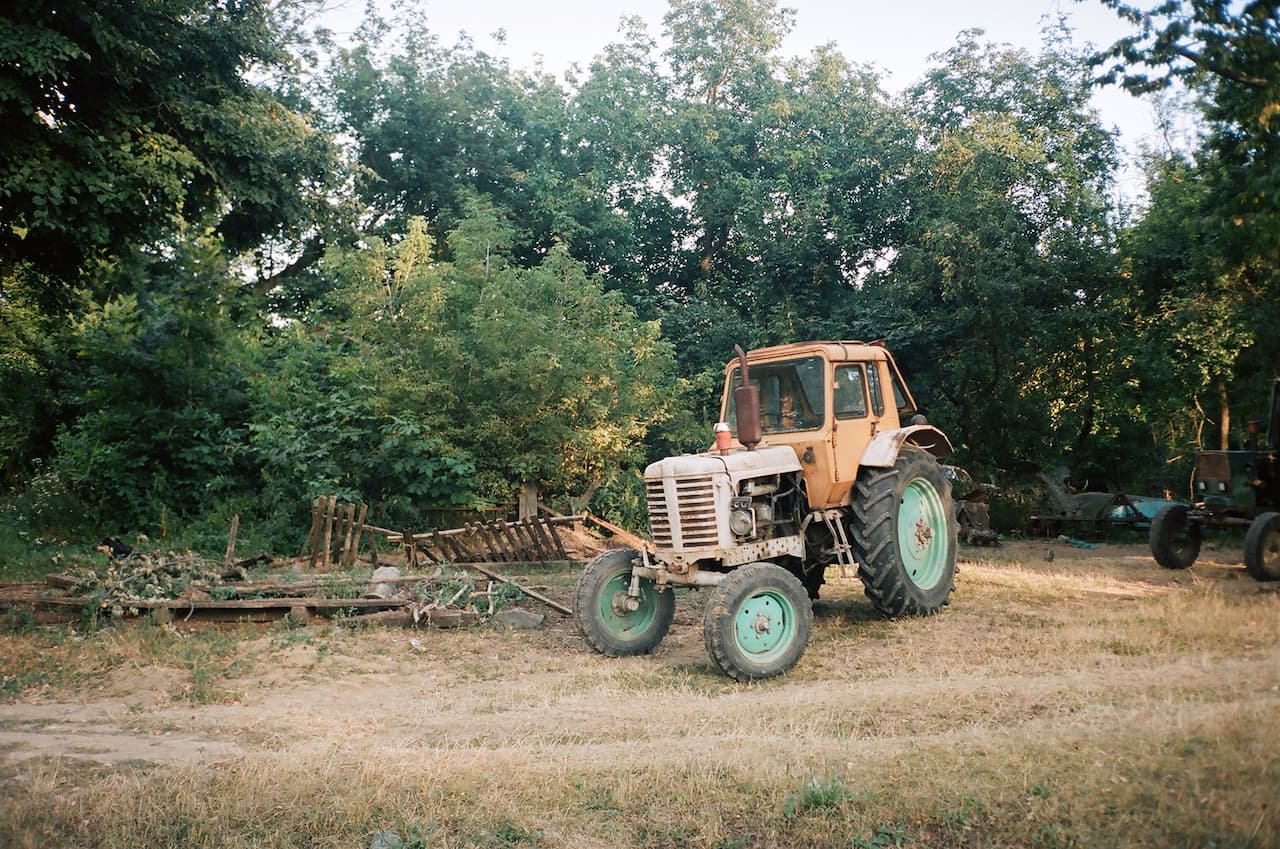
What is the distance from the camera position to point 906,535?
973cm

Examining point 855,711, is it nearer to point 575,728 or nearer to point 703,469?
point 575,728

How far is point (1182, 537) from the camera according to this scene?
43.6ft

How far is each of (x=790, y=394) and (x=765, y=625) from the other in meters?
2.55

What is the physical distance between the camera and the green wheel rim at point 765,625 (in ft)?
24.8

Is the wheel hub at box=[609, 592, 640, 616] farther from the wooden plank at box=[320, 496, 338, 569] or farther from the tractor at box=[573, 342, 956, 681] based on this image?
the wooden plank at box=[320, 496, 338, 569]

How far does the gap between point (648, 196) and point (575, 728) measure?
2310 cm

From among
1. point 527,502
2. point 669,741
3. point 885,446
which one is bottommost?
point 669,741

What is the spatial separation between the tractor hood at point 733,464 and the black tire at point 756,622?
34.4 inches

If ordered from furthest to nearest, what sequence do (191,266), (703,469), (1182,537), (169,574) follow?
(191,266) → (1182,537) → (169,574) → (703,469)

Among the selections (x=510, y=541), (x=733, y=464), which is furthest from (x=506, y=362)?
(x=733, y=464)

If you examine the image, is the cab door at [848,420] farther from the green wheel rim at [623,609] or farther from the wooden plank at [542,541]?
the wooden plank at [542,541]

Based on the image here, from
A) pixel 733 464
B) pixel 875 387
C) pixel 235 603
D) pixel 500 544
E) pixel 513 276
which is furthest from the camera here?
pixel 513 276

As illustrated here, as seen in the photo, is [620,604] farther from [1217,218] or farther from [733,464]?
[1217,218]

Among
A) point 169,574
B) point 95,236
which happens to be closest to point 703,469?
point 169,574
